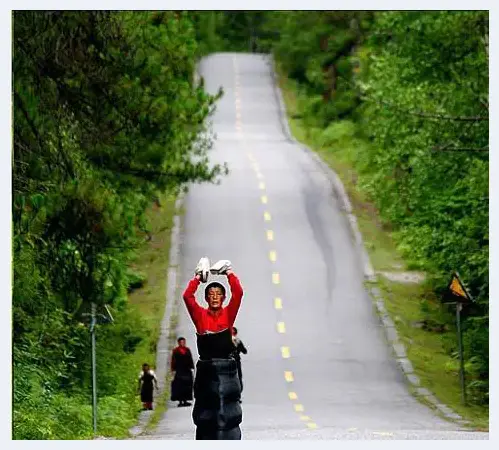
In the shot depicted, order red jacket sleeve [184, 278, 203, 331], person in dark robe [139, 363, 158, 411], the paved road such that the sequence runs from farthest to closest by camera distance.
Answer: person in dark robe [139, 363, 158, 411] → the paved road → red jacket sleeve [184, 278, 203, 331]

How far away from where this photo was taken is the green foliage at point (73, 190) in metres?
23.4

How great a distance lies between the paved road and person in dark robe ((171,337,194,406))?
1.93 feet

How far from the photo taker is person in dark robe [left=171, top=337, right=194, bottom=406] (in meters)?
30.1

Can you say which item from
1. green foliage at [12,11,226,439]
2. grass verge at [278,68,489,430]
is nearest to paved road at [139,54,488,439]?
grass verge at [278,68,489,430]

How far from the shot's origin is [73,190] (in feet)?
81.7

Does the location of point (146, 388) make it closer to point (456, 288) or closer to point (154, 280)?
point (456, 288)

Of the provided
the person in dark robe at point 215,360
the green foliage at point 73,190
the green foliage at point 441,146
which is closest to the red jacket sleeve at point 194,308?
the person in dark robe at point 215,360

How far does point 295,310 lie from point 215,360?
85.4 ft

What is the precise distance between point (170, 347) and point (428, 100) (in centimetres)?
849

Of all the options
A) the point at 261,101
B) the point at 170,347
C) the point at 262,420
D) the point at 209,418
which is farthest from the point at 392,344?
the point at 261,101

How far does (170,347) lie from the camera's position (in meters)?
37.5

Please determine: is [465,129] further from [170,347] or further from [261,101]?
[261,101]

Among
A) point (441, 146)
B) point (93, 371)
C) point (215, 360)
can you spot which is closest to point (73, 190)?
point (93, 371)

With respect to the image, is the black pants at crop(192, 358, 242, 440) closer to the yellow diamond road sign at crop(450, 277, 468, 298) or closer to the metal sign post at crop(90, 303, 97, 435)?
the metal sign post at crop(90, 303, 97, 435)
